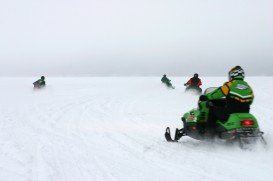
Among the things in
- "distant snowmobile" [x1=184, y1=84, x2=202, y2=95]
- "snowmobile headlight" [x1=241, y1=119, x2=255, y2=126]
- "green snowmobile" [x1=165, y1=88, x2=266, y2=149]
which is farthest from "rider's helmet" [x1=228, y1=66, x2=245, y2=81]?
"distant snowmobile" [x1=184, y1=84, x2=202, y2=95]

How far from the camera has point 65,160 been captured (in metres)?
7.66

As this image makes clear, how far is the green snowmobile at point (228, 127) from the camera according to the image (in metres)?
7.96

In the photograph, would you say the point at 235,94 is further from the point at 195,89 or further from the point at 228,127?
the point at 195,89

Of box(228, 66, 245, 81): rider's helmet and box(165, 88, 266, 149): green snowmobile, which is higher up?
box(228, 66, 245, 81): rider's helmet

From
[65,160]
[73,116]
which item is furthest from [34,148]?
[73,116]

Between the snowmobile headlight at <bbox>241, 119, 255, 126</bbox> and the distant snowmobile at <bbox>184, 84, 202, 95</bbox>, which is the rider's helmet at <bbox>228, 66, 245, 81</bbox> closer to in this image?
the snowmobile headlight at <bbox>241, 119, 255, 126</bbox>

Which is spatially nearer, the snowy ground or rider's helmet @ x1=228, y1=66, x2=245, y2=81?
the snowy ground

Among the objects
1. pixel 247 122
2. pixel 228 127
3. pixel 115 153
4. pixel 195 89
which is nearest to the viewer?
pixel 247 122

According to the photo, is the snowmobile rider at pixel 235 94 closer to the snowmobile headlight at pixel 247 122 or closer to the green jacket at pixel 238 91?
the green jacket at pixel 238 91

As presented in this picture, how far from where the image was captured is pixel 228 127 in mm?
8219

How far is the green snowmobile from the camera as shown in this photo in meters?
7.96

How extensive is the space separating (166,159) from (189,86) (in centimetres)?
1831

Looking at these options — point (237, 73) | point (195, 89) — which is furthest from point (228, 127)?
point (195, 89)

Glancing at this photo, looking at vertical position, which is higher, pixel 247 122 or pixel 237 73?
pixel 237 73
